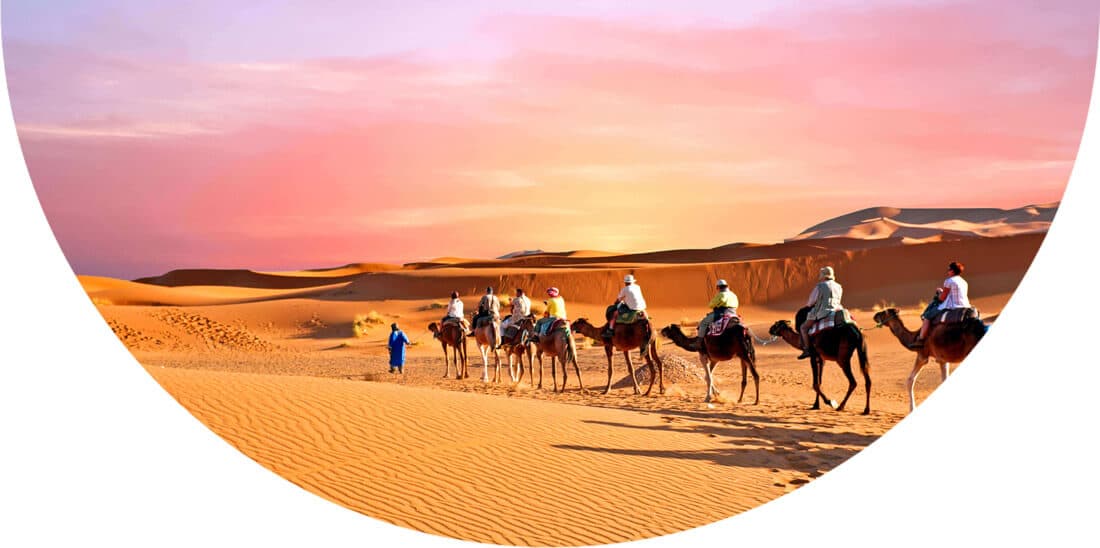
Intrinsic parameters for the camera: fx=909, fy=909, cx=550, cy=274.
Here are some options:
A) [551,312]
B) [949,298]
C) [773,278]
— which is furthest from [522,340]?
[773,278]

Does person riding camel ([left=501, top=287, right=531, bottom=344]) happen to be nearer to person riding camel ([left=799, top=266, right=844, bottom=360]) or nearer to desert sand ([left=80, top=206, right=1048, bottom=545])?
desert sand ([left=80, top=206, right=1048, bottom=545])

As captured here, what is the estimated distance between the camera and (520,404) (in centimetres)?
1480

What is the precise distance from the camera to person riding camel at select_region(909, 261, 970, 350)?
15328mm

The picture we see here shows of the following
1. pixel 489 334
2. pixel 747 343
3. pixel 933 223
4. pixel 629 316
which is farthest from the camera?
pixel 933 223

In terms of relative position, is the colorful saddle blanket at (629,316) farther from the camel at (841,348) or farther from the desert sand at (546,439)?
the camel at (841,348)

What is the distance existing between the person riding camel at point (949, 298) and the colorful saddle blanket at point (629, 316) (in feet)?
19.2

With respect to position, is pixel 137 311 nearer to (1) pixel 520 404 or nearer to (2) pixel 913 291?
(1) pixel 520 404

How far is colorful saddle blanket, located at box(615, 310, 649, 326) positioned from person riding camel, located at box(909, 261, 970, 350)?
584 centimetres

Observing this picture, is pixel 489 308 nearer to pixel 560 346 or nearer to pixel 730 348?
pixel 560 346

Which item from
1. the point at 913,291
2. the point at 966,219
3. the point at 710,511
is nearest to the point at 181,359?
the point at 710,511

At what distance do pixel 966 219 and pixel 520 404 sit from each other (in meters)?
166

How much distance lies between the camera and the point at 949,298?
15.7 metres

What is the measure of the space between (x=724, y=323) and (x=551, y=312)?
5112 millimetres

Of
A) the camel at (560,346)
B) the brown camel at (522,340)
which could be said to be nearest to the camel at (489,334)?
the brown camel at (522,340)
